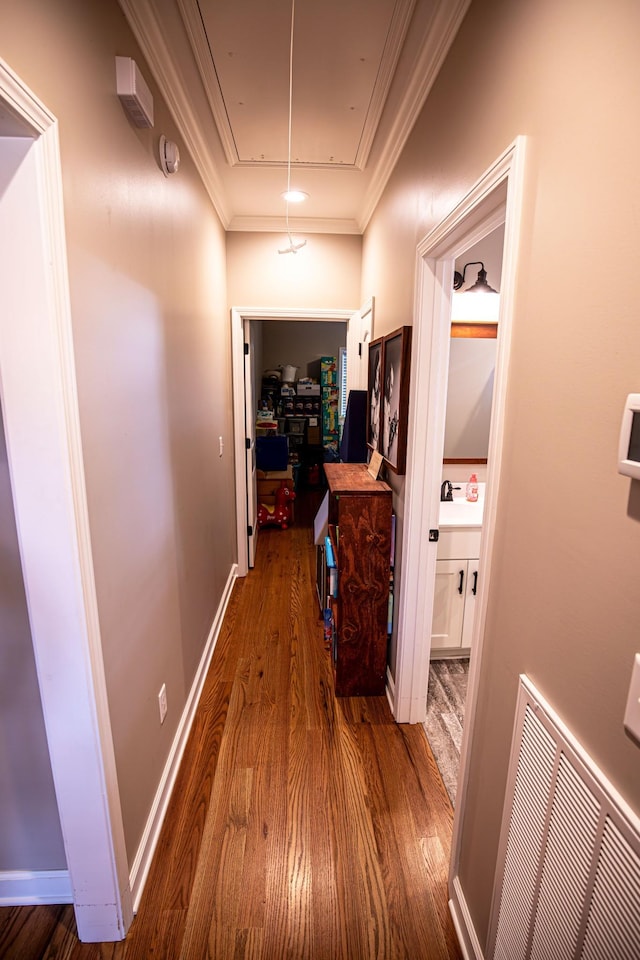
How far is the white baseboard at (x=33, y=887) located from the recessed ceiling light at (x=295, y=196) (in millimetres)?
3276

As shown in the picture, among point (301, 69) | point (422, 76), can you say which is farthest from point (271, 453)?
point (422, 76)

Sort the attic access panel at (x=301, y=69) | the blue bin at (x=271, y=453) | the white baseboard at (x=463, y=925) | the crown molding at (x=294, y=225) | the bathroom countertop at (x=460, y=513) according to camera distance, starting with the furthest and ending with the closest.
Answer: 1. the blue bin at (x=271, y=453)
2. the crown molding at (x=294, y=225)
3. the bathroom countertop at (x=460, y=513)
4. the attic access panel at (x=301, y=69)
5. the white baseboard at (x=463, y=925)

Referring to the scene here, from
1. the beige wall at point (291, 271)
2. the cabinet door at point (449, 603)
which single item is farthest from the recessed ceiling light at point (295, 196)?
the cabinet door at point (449, 603)

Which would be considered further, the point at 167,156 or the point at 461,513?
the point at 461,513

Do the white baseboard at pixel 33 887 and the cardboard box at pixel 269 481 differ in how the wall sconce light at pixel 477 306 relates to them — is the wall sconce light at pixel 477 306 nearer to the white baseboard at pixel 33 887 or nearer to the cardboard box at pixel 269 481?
the cardboard box at pixel 269 481

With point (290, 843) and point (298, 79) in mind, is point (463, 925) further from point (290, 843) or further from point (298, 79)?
point (298, 79)

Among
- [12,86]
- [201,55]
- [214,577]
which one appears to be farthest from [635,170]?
[214,577]

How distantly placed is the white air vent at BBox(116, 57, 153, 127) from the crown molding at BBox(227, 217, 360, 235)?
187 cm

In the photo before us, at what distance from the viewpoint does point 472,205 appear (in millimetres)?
1178

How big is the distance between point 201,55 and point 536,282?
5.12ft

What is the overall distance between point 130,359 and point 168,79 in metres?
1.08

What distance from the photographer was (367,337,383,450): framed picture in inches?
90.5

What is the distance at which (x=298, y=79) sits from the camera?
174 centimetres

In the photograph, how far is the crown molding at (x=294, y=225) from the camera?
123 inches
